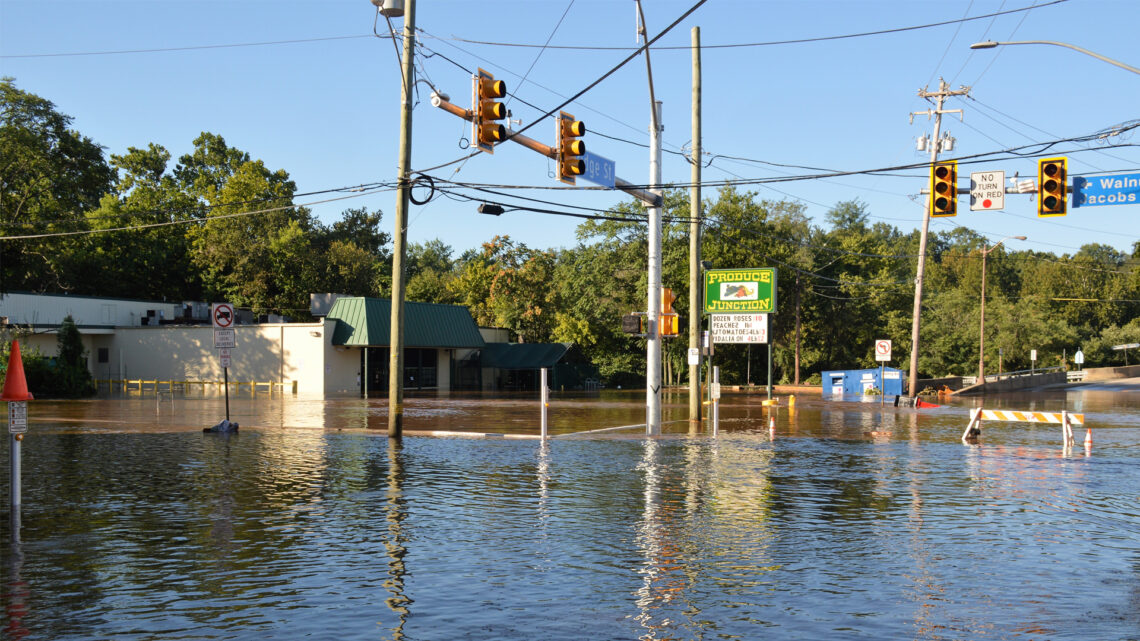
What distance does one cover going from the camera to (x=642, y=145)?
98.9 feet

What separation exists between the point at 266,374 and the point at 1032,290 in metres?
84.6

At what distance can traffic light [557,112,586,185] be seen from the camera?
710 inches

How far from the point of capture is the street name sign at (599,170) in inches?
797

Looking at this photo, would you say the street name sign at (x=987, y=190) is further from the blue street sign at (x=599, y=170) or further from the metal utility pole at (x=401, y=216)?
the metal utility pole at (x=401, y=216)

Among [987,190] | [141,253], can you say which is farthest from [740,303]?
[141,253]

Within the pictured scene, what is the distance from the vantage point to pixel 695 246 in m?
28.0

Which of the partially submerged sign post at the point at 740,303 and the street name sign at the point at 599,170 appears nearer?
the street name sign at the point at 599,170

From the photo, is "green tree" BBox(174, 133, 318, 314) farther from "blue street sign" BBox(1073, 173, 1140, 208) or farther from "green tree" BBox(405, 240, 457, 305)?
"blue street sign" BBox(1073, 173, 1140, 208)

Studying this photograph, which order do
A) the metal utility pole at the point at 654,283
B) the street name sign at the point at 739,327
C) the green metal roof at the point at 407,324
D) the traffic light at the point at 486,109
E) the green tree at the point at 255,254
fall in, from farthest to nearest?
the green tree at the point at 255,254, the green metal roof at the point at 407,324, the street name sign at the point at 739,327, the metal utility pole at the point at 654,283, the traffic light at the point at 486,109

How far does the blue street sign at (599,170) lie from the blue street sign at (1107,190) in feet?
33.6

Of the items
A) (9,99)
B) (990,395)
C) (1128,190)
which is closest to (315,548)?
(1128,190)

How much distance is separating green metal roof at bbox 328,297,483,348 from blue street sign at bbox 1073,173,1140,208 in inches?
1473

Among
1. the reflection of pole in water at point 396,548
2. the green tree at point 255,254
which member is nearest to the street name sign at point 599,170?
the reflection of pole in water at point 396,548

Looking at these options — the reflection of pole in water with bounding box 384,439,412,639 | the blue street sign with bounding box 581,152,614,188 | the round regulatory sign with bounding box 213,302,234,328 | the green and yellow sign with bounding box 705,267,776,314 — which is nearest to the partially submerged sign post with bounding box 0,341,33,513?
the reflection of pole in water with bounding box 384,439,412,639
